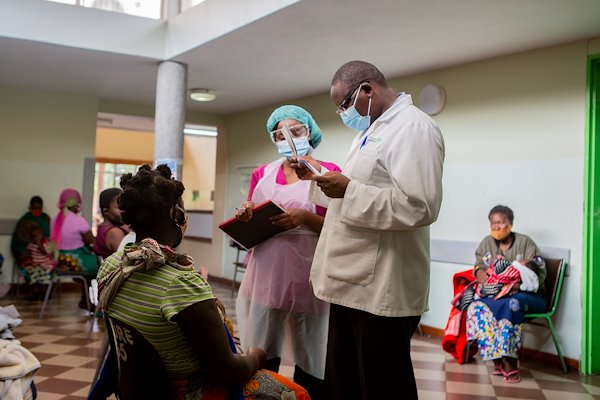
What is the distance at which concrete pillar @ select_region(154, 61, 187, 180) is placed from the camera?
5598 millimetres

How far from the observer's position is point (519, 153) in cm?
474

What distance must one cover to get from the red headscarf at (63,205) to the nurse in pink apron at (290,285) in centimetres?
465

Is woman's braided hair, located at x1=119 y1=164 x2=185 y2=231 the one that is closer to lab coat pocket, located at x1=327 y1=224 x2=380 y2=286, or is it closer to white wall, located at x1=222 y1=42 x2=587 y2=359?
lab coat pocket, located at x1=327 y1=224 x2=380 y2=286

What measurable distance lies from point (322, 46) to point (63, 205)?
3.75 meters

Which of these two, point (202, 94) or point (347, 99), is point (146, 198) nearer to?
point (347, 99)

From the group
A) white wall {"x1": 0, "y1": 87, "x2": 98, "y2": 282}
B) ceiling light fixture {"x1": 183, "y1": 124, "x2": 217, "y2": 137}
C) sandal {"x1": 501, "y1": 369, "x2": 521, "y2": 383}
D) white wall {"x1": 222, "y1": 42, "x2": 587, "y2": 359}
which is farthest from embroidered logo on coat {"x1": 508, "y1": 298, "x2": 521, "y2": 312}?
ceiling light fixture {"x1": 183, "y1": 124, "x2": 217, "y2": 137}

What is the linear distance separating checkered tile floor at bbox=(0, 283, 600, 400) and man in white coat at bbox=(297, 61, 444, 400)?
6.28ft

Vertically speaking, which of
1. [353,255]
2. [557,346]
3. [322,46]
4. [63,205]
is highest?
[322,46]

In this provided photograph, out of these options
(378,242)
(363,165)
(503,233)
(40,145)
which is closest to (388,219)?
(378,242)

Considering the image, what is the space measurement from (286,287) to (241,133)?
6412 millimetres

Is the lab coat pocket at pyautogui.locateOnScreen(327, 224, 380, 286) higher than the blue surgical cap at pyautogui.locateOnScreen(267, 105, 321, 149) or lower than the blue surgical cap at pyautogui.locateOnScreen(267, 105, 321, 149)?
lower

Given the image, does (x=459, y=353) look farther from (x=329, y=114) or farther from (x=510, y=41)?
(x=329, y=114)

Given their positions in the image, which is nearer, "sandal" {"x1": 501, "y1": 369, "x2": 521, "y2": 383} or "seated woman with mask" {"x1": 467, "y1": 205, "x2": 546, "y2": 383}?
"sandal" {"x1": 501, "y1": 369, "x2": 521, "y2": 383}

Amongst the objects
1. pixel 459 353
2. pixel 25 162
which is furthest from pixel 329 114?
pixel 25 162
